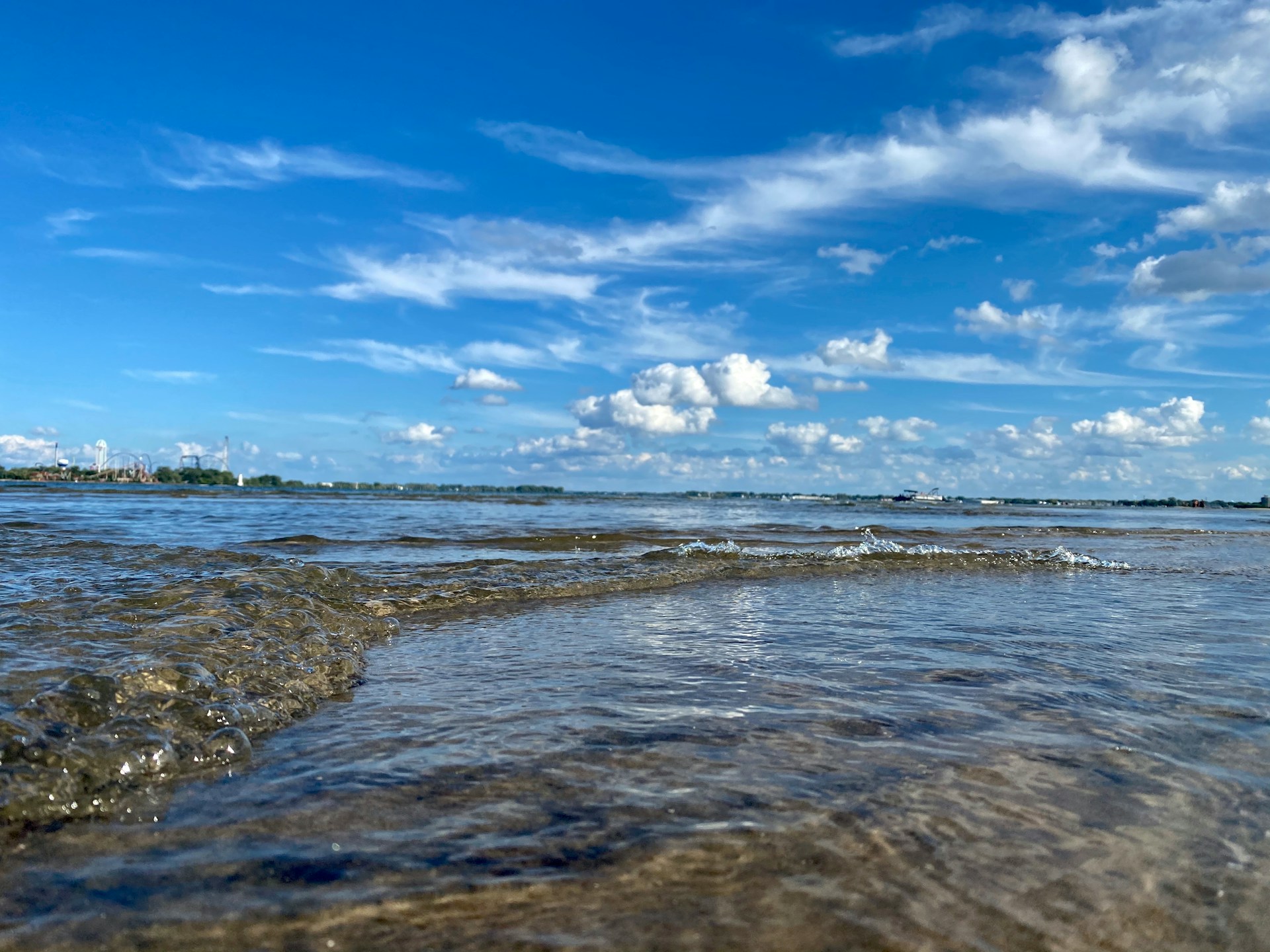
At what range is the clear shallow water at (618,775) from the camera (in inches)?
94.2

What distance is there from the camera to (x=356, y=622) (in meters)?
7.80

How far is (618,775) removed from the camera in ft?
11.6

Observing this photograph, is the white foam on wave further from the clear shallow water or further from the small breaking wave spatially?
the clear shallow water

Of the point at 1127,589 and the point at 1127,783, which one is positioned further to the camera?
the point at 1127,589

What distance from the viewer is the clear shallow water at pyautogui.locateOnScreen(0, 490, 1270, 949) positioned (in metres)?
2.39

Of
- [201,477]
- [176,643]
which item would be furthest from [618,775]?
[201,477]

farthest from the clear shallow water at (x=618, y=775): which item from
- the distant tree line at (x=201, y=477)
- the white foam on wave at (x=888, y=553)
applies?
the distant tree line at (x=201, y=477)

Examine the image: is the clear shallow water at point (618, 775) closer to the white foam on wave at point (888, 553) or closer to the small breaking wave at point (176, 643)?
the small breaking wave at point (176, 643)

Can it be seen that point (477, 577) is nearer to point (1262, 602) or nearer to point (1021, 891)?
point (1021, 891)

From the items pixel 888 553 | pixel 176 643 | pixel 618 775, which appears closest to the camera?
pixel 618 775

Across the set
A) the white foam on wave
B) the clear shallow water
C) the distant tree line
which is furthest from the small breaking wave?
the distant tree line

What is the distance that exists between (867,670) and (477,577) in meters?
7.24

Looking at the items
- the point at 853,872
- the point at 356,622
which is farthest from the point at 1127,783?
the point at 356,622

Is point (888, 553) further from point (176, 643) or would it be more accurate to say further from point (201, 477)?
point (201, 477)
